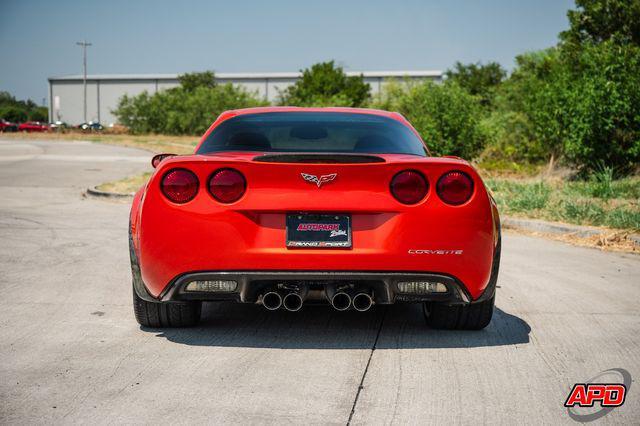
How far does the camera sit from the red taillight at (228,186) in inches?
175

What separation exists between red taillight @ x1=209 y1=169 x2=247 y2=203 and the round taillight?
0.12m

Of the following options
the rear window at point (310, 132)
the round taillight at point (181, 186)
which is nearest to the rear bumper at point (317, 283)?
the round taillight at point (181, 186)

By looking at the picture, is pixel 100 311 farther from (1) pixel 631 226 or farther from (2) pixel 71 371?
(1) pixel 631 226

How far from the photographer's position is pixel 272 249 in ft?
14.4

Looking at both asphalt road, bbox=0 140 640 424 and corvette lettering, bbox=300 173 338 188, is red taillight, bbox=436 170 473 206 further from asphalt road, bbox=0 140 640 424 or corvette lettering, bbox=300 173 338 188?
asphalt road, bbox=0 140 640 424

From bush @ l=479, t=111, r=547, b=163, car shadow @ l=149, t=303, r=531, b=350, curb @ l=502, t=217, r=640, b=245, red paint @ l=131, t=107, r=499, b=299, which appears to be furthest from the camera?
bush @ l=479, t=111, r=547, b=163

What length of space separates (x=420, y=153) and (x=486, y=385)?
1.75 metres

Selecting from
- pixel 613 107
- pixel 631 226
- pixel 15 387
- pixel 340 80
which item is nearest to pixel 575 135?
pixel 613 107

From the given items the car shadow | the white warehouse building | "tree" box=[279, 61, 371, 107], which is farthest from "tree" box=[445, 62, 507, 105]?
the car shadow

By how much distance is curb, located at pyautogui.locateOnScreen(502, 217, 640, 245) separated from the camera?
1031 centimetres

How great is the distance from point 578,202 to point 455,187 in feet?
27.4

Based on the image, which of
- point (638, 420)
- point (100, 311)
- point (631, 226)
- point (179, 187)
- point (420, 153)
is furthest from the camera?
point (631, 226)

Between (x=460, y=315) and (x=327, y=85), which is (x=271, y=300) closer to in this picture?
(x=460, y=315)

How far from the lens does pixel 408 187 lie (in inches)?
177
